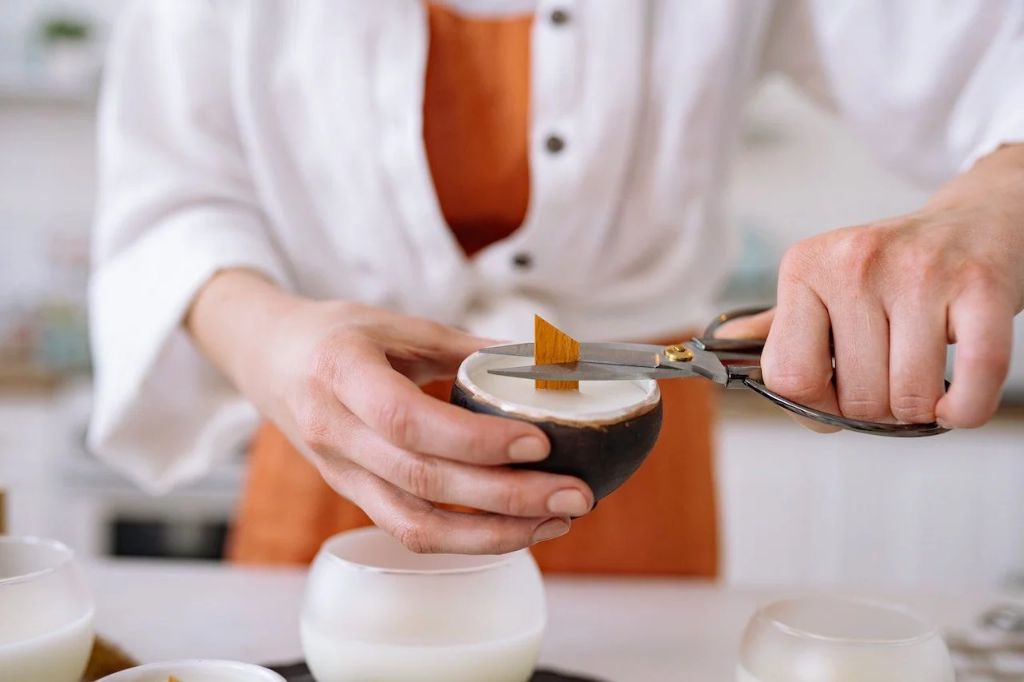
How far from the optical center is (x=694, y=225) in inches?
43.8

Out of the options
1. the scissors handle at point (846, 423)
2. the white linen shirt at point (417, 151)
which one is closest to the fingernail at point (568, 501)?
the scissors handle at point (846, 423)

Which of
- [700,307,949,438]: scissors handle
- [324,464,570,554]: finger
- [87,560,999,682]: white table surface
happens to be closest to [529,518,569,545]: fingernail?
[324,464,570,554]: finger

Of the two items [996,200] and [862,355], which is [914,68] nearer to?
[996,200]

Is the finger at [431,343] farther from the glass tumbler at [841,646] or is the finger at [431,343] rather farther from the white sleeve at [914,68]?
the white sleeve at [914,68]

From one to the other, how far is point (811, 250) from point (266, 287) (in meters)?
0.49

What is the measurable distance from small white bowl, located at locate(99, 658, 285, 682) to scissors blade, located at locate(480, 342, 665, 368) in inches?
9.4

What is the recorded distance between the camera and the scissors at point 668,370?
1.89 feet

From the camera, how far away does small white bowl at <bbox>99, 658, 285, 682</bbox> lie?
0.64m

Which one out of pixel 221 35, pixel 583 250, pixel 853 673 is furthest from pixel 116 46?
pixel 853 673

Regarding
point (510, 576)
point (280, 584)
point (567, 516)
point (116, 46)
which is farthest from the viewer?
point (116, 46)

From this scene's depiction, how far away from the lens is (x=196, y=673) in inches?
25.2

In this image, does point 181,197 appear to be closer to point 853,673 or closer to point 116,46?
point 116,46

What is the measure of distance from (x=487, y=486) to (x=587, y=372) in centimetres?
9

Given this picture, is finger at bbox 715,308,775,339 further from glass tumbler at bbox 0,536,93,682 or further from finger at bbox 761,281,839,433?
glass tumbler at bbox 0,536,93,682
